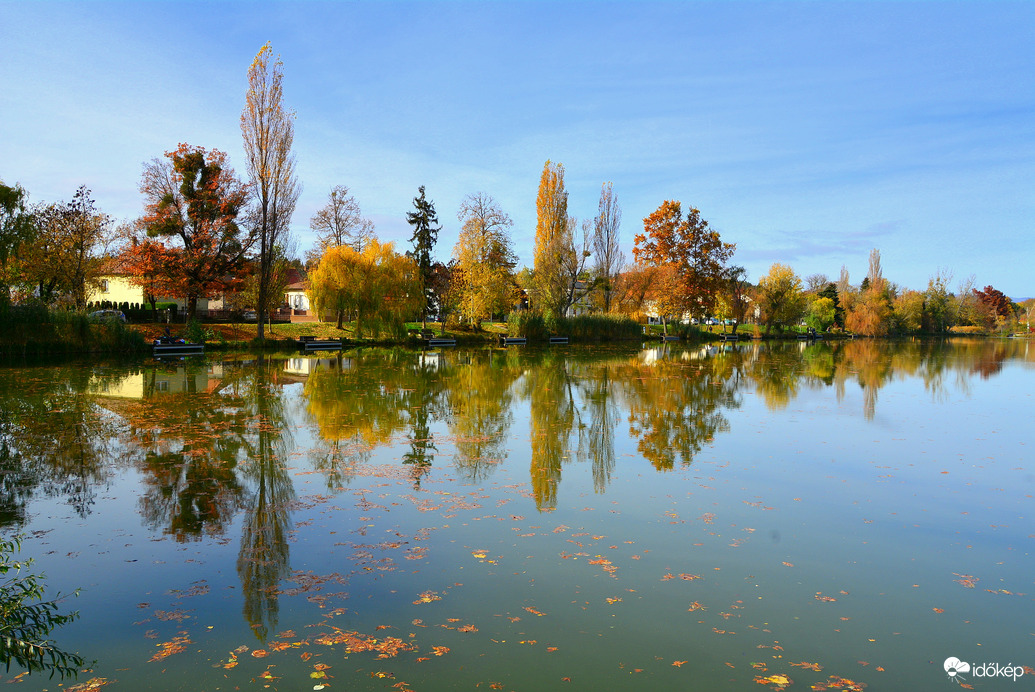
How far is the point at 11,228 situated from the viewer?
23.7 metres

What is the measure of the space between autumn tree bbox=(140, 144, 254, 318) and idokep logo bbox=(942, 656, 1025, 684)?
31.0 meters

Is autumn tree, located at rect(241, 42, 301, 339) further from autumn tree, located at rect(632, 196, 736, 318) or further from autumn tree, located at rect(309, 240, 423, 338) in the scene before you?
autumn tree, located at rect(632, 196, 736, 318)

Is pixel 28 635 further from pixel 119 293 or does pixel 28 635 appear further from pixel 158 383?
pixel 119 293

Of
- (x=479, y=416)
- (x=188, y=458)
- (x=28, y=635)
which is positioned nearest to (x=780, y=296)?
(x=479, y=416)

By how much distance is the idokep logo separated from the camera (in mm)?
3494

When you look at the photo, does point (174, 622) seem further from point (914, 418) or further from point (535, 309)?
point (535, 309)

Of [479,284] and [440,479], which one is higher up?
[479,284]

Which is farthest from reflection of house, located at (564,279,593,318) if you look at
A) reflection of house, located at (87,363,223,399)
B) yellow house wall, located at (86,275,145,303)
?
yellow house wall, located at (86,275,145,303)

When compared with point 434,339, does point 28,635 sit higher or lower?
lower

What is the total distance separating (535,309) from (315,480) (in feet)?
101

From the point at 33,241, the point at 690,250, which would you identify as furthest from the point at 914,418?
the point at 690,250

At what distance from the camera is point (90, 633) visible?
3.76 meters

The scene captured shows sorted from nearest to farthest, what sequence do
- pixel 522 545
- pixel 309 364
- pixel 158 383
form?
1. pixel 522 545
2. pixel 158 383
3. pixel 309 364

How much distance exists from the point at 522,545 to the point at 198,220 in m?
29.8
